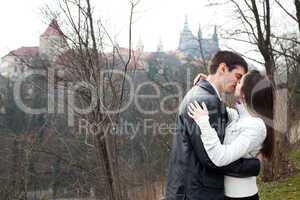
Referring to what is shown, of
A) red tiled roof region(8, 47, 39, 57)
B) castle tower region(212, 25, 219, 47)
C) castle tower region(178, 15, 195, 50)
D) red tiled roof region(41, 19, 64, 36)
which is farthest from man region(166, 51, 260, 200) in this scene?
castle tower region(178, 15, 195, 50)

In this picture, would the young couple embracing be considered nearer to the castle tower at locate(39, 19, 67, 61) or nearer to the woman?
the woman

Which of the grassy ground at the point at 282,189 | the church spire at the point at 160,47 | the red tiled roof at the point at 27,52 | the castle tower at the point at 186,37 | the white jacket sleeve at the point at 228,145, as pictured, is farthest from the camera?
the castle tower at the point at 186,37

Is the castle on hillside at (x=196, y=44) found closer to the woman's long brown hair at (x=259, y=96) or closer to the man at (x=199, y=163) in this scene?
the woman's long brown hair at (x=259, y=96)

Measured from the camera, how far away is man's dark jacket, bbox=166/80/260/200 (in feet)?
4.80

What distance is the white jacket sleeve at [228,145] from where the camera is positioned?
4.67ft

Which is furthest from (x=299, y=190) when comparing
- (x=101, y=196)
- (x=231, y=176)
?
(x=231, y=176)

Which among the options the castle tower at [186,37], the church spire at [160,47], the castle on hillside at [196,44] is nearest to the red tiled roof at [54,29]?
the church spire at [160,47]

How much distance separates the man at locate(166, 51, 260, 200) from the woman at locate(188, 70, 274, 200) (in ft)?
0.11

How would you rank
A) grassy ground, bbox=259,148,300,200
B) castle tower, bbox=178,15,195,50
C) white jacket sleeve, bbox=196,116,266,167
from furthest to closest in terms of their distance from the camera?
castle tower, bbox=178,15,195,50 < grassy ground, bbox=259,148,300,200 < white jacket sleeve, bbox=196,116,266,167

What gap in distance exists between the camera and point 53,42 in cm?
473

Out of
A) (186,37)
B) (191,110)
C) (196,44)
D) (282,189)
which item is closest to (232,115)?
(191,110)

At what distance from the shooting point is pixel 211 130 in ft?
4.69

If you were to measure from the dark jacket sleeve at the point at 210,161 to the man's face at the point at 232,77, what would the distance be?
25 centimetres

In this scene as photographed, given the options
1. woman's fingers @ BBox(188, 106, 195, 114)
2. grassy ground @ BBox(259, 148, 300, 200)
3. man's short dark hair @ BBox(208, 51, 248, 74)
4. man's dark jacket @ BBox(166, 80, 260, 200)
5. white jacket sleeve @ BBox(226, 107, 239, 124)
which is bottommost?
grassy ground @ BBox(259, 148, 300, 200)
